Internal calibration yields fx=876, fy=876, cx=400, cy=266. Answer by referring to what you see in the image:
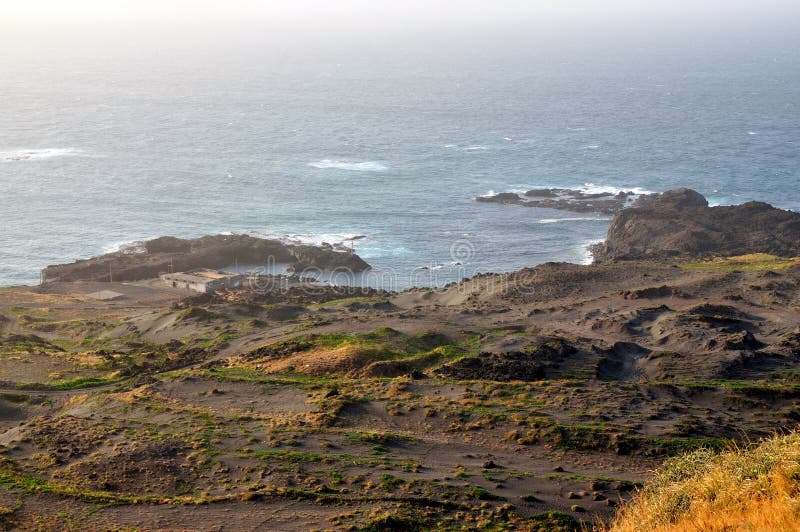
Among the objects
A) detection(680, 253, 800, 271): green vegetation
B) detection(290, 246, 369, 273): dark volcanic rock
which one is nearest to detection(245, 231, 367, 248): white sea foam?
detection(290, 246, 369, 273): dark volcanic rock

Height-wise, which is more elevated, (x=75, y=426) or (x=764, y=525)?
(x=764, y=525)

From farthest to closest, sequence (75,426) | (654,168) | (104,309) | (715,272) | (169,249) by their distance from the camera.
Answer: (654,168), (169,249), (104,309), (715,272), (75,426)

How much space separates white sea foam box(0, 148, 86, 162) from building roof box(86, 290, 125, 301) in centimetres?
7344

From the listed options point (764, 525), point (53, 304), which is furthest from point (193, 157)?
point (764, 525)

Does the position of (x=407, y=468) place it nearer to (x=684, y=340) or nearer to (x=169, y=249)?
(x=684, y=340)

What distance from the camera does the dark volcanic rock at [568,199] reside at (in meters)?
118

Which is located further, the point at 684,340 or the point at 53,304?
the point at 53,304

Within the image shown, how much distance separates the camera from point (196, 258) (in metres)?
97.0

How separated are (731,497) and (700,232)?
76270mm

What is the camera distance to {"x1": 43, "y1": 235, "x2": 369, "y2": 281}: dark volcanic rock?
93062 millimetres

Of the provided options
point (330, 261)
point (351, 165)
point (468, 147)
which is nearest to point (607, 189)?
point (468, 147)

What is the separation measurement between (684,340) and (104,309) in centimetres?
5007

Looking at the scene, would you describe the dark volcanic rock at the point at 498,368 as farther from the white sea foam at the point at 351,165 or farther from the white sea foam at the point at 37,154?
the white sea foam at the point at 37,154

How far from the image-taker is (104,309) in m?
77.8
